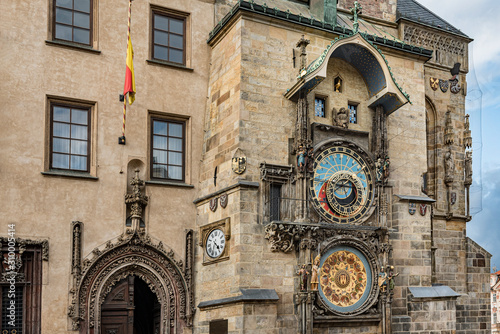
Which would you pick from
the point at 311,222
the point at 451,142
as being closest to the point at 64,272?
the point at 311,222

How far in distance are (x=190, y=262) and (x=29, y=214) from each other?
3839mm

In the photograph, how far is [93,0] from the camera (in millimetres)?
16641

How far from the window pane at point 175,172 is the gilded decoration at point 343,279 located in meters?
4.08

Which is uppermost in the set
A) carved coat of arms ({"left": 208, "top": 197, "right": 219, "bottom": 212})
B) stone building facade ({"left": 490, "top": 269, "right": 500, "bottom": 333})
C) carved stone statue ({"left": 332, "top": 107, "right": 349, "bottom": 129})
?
carved stone statue ({"left": 332, "top": 107, "right": 349, "bottom": 129})

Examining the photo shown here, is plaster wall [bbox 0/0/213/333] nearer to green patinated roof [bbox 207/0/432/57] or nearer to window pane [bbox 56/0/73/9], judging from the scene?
window pane [bbox 56/0/73/9]

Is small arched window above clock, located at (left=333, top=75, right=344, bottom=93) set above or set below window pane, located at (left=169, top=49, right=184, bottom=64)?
below

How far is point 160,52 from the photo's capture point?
17.2 meters

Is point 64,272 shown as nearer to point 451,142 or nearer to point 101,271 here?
point 101,271

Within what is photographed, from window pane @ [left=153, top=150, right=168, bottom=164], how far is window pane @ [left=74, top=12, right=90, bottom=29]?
11.1 feet

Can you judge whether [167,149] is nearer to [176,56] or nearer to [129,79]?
[129,79]

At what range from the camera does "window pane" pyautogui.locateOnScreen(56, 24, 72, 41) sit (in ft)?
53.2

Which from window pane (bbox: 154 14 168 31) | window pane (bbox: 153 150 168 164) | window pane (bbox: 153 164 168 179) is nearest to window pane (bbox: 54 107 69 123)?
window pane (bbox: 153 150 168 164)

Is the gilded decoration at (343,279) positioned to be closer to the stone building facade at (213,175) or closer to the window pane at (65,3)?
the stone building facade at (213,175)

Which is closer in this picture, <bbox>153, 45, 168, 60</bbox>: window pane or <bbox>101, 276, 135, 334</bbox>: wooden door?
<bbox>101, 276, 135, 334</bbox>: wooden door
